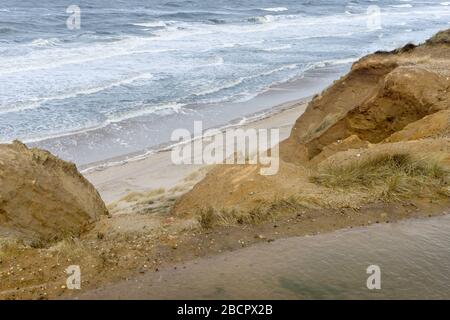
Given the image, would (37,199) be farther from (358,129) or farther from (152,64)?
(152,64)

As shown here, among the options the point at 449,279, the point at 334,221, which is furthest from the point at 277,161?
the point at 449,279

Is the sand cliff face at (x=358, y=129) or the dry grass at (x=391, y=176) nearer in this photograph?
the dry grass at (x=391, y=176)

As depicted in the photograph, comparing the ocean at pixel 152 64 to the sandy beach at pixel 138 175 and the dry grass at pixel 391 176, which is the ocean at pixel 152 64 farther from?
the dry grass at pixel 391 176

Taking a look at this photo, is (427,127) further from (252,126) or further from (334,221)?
(252,126)

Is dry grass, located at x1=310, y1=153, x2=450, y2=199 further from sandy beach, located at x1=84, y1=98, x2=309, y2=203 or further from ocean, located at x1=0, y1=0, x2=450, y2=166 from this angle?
ocean, located at x1=0, y1=0, x2=450, y2=166

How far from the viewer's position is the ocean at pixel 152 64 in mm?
15500

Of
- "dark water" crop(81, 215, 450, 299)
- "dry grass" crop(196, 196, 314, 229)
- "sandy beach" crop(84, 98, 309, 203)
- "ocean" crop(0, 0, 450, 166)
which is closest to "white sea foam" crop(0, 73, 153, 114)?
"ocean" crop(0, 0, 450, 166)

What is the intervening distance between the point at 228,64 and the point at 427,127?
55.2 feet

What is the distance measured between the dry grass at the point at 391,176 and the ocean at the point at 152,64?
7.43 metres

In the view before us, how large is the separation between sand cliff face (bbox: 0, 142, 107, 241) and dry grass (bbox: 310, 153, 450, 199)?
128 inches

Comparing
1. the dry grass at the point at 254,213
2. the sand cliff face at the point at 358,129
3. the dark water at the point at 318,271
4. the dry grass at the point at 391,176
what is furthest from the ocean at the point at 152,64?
the dark water at the point at 318,271

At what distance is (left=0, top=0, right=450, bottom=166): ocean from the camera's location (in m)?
15.5

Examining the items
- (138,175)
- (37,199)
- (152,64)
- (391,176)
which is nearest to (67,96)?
(152,64)

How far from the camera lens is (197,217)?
20.5 ft
